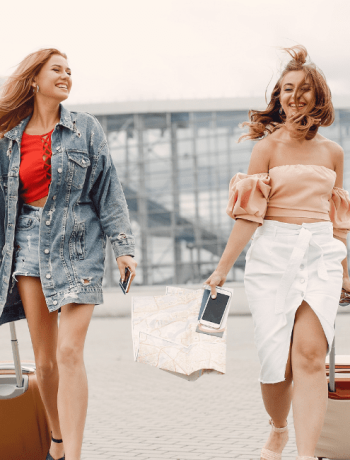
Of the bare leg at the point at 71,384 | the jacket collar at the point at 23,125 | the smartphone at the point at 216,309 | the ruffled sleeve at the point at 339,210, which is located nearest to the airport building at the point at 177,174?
the ruffled sleeve at the point at 339,210

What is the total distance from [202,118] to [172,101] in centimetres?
159

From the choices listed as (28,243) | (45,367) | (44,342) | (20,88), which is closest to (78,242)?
(28,243)

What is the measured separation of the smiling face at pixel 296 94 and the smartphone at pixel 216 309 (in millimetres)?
914

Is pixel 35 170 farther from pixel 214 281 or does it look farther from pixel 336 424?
pixel 336 424

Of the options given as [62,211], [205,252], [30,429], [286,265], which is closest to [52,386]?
[30,429]

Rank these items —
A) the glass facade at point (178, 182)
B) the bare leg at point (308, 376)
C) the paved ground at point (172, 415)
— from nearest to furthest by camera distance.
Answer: the bare leg at point (308, 376) < the paved ground at point (172, 415) < the glass facade at point (178, 182)

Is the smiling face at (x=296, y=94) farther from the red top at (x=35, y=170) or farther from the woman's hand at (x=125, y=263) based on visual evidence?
A: the red top at (x=35, y=170)

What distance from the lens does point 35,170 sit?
10.5 feet

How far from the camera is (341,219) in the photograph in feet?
10.9

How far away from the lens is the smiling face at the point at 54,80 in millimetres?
3301

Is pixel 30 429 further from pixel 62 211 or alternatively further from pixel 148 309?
pixel 62 211

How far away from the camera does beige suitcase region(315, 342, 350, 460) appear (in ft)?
10.5

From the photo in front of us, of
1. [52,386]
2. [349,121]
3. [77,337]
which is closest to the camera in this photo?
[77,337]

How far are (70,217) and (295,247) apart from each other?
106 centimetres
